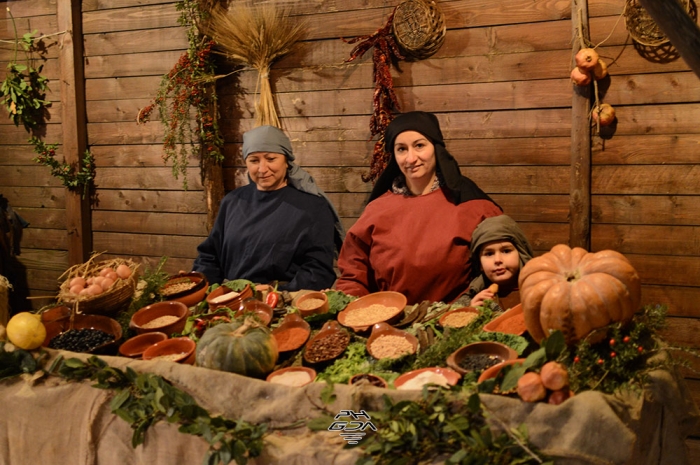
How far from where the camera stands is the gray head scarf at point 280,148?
359cm

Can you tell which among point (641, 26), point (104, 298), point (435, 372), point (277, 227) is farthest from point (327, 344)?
point (641, 26)

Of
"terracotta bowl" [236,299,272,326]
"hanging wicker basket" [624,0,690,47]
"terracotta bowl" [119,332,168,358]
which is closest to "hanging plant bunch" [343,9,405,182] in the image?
"hanging wicker basket" [624,0,690,47]

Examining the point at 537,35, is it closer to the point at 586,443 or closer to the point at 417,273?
the point at 417,273

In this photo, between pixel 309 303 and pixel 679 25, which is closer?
pixel 679 25

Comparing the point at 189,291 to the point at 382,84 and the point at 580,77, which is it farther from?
the point at 580,77

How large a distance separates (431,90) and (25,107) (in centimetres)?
321

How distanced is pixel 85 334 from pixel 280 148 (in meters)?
1.59

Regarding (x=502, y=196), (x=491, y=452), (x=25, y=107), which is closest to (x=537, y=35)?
(x=502, y=196)

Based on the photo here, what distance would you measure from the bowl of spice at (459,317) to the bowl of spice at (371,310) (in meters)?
0.17

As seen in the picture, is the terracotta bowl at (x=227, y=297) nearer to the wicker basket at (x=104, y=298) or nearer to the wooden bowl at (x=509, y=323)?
the wicker basket at (x=104, y=298)

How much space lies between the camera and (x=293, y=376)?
2.07m

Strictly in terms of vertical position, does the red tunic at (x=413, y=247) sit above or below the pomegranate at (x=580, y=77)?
below

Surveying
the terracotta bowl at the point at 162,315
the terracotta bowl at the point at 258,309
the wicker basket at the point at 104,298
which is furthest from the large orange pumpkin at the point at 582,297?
the wicker basket at the point at 104,298

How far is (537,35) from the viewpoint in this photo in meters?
3.79
